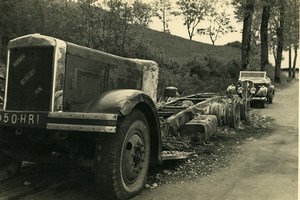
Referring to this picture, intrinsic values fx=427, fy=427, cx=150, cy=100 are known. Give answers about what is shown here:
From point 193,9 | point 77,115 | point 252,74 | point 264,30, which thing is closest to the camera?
point 77,115

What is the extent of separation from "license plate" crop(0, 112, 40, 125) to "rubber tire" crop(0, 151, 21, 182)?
Answer: 4.22 ft

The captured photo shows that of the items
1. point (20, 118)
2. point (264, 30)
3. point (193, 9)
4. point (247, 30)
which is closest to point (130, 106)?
point (20, 118)

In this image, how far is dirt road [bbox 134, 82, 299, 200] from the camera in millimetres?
5207

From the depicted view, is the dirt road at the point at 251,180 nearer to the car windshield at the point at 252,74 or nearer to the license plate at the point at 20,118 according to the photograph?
the license plate at the point at 20,118

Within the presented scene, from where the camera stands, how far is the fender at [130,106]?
4707 mm

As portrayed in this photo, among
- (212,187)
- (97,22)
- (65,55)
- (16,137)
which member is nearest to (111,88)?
(65,55)

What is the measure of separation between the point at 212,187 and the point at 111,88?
1849 millimetres

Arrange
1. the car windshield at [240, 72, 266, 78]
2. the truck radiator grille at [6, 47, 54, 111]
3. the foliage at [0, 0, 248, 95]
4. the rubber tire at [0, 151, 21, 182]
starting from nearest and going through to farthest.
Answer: the truck radiator grille at [6, 47, 54, 111], the rubber tire at [0, 151, 21, 182], the foliage at [0, 0, 248, 95], the car windshield at [240, 72, 266, 78]

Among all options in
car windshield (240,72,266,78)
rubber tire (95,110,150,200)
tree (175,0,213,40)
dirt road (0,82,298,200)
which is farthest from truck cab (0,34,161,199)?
tree (175,0,213,40)

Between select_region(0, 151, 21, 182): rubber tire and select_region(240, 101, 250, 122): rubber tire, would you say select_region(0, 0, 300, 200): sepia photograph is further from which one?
select_region(240, 101, 250, 122): rubber tire

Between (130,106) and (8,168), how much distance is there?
2293 millimetres

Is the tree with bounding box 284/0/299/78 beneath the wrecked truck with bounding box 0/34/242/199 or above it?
above

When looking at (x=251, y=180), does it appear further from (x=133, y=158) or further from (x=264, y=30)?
(x=264, y=30)

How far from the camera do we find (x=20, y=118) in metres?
4.73
